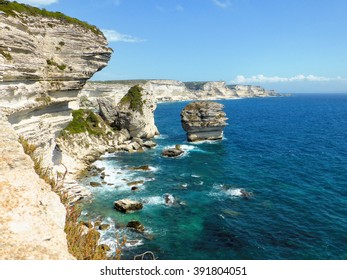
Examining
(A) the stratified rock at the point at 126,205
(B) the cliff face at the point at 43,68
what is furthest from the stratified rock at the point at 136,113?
(A) the stratified rock at the point at 126,205

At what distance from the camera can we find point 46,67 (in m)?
31.4

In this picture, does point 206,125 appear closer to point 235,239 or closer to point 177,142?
point 177,142

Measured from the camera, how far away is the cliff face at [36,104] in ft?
25.4

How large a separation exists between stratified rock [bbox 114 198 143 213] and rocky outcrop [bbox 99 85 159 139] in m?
40.8

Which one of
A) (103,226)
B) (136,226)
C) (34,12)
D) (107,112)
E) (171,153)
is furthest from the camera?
(107,112)

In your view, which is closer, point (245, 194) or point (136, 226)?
point (136, 226)

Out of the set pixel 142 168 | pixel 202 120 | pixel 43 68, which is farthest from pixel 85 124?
pixel 43 68

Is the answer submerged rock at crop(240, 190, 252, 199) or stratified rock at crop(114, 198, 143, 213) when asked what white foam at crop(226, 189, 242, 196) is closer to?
submerged rock at crop(240, 190, 252, 199)

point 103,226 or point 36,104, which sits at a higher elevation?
point 36,104

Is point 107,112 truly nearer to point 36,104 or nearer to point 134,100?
point 134,100

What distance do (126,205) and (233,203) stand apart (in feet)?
45.2

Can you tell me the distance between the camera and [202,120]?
72.0 m

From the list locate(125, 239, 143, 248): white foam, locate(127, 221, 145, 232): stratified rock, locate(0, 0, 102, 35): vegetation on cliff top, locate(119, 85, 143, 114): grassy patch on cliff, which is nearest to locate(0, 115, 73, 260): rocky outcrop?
locate(125, 239, 143, 248): white foam

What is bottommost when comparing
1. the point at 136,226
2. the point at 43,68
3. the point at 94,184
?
the point at 94,184
